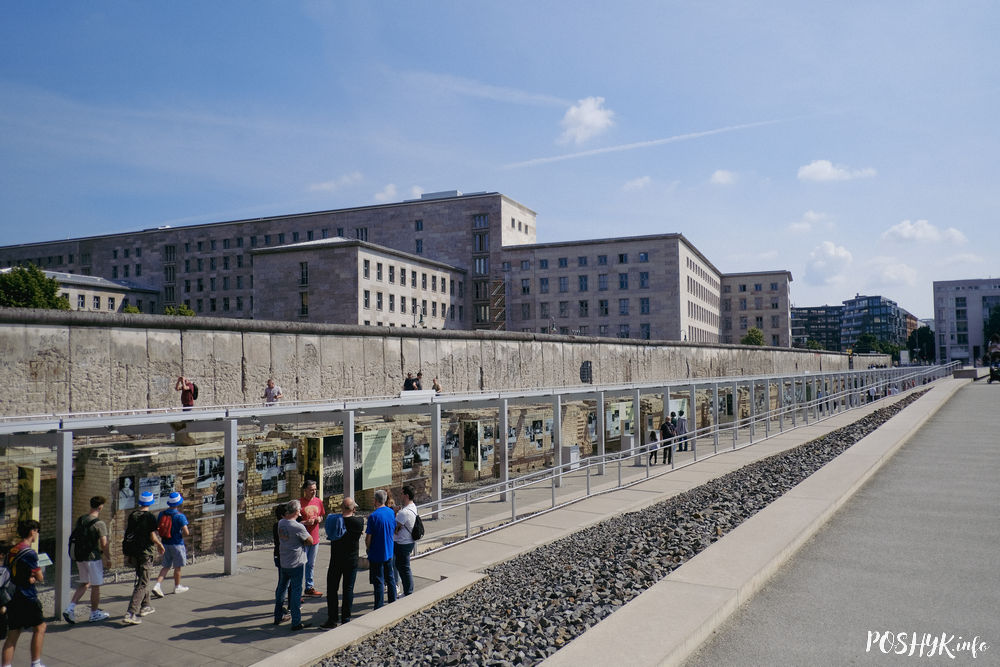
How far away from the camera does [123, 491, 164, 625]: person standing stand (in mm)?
8025

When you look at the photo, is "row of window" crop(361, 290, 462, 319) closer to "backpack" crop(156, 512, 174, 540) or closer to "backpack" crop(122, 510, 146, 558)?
"backpack" crop(156, 512, 174, 540)

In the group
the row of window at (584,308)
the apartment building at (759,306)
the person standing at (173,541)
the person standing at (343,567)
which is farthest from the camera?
the apartment building at (759,306)

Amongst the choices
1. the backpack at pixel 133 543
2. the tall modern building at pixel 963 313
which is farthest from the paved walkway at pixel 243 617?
the tall modern building at pixel 963 313

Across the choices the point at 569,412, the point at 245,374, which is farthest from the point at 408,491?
the point at 569,412

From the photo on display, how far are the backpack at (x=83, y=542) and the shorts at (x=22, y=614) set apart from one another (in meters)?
1.42

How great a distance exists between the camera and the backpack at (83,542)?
8.25m

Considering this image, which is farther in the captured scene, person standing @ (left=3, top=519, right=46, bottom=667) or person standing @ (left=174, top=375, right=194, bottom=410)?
person standing @ (left=174, top=375, right=194, bottom=410)

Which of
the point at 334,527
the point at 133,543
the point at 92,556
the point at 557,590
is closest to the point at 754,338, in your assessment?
the point at 557,590

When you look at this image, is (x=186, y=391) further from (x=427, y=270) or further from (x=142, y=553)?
(x=427, y=270)

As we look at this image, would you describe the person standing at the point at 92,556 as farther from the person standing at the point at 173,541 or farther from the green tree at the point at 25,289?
the green tree at the point at 25,289

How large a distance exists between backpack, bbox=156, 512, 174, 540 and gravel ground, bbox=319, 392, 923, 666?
3418mm

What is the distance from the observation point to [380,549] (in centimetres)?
863

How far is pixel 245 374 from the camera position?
16.9 m

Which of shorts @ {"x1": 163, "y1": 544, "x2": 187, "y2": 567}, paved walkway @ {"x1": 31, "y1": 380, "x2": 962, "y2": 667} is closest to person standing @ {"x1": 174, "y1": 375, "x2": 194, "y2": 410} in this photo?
paved walkway @ {"x1": 31, "y1": 380, "x2": 962, "y2": 667}
